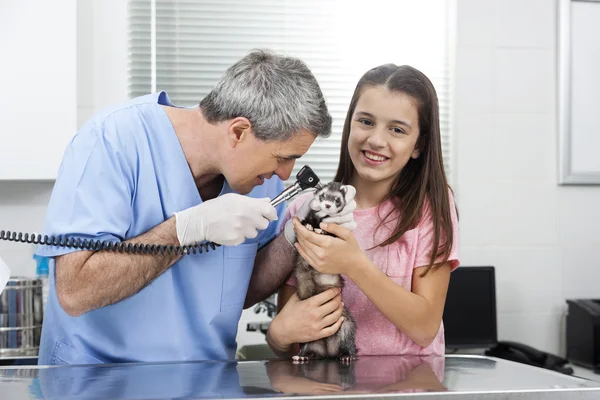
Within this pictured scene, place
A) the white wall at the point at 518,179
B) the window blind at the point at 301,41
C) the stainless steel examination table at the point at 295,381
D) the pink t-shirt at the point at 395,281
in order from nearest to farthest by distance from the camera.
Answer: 1. the stainless steel examination table at the point at 295,381
2. the pink t-shirt at the point at 395,281
3. the window blind at the point at 301,41
4. the white wall at the point at 518,179

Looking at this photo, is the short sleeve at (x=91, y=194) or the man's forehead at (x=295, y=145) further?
the man's forehead at (x=295, y=145)

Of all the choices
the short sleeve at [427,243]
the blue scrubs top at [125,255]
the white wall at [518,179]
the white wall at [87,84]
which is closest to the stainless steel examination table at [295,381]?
the blue scrubs top at [125,255]

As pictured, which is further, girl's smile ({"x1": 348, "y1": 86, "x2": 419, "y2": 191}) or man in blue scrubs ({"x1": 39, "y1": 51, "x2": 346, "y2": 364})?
Answer: girl's smile ({"x1": 348, "y1": 86, "x2": 419, "y2": 191})

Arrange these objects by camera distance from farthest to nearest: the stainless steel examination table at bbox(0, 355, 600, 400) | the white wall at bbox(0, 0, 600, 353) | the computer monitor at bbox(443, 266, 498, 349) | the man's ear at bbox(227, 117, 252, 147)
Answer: the white wall at bbox(0, 0, 600, 353), the computer monitor at bbox(443, 266, 498, 349), the man's ear at bbox(227, 117, 252, 147), the stainless steel examination table at bbox(0, 355, 600, 400)

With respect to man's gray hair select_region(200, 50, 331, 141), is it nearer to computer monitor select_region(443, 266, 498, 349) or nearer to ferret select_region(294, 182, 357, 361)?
ferret select_region(294, 182, 357, 361)

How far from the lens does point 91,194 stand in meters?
1.27

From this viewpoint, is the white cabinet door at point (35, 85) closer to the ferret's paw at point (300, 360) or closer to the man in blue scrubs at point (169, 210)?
the man in blue scrubs at point (169, 210)

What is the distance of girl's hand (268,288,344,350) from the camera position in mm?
1374

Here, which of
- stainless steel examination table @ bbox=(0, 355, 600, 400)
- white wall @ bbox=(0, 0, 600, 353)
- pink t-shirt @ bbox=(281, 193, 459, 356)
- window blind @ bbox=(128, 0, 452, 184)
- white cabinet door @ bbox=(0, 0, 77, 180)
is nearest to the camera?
stainless steel examination table @ bbox=(0, 355, 600, 400)

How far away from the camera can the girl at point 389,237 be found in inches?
54.3

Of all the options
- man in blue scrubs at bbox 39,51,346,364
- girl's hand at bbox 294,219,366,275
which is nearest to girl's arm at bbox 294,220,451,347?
girl's hand at bbox 294,219,366,275

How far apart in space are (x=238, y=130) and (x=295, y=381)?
0.53 meters

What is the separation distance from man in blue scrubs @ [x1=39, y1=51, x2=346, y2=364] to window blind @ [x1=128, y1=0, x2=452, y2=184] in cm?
153

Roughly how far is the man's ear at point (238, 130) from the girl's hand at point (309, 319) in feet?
1.13
